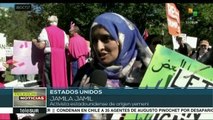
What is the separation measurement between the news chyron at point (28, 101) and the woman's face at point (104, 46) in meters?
0.33

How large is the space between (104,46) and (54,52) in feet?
4.10

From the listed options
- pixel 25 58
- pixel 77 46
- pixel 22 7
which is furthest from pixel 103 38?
pixel 77 46

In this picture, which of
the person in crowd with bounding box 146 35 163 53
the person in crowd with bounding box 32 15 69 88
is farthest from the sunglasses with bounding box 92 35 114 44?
the person in crowd with bounding box 32 15 69 88

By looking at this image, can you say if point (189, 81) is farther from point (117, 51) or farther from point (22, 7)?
point (22, 7)

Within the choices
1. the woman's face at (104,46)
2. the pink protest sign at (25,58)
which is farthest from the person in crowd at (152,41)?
the pink protest sign at (25,58)

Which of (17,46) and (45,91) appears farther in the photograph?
(17,46)

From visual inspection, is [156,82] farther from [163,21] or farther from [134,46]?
[163,21]

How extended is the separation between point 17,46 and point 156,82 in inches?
66.3

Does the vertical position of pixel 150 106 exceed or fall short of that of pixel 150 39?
it falls short

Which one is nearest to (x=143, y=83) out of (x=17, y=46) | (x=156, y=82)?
(x=156, y=82)

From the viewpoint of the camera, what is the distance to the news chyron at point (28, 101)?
2451 millimetres

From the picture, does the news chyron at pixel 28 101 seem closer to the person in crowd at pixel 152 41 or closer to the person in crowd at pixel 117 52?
the person in crowd at pixel 117 52

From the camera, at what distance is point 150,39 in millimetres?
2748

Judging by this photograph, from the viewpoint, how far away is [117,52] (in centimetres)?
255
